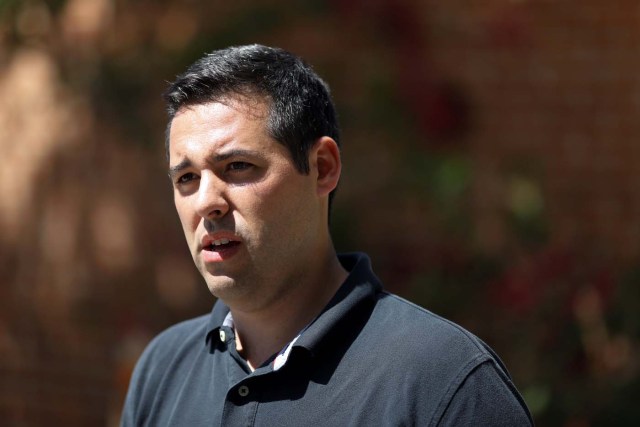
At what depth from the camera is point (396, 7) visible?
4199mm

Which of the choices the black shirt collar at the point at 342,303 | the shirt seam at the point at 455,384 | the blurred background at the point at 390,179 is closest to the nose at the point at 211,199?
the black shirt collar at the point at 342,303

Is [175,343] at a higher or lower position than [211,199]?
lower

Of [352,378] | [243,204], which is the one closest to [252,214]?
[243,204]

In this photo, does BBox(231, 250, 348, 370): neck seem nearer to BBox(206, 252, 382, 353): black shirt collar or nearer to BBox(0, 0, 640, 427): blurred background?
BBox(206, 252, 382, 353): black shirt collar

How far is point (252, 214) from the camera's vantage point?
1.89 m

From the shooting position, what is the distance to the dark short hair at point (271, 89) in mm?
1944

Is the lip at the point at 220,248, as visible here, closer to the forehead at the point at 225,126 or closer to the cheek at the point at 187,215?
the cheek at the point at 187,215

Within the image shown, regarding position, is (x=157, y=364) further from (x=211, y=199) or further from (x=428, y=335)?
(x=428, y=335)

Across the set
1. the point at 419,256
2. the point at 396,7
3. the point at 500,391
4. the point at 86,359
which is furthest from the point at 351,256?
the point at 86,359

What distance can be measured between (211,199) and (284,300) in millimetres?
263

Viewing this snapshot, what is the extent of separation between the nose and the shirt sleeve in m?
0.58

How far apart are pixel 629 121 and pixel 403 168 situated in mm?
964

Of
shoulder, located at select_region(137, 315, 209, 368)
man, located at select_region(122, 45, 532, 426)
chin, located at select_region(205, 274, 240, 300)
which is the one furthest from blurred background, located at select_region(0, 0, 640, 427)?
chin, located at select_region(205, 274, 240, 300)

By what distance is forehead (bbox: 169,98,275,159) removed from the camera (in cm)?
190
